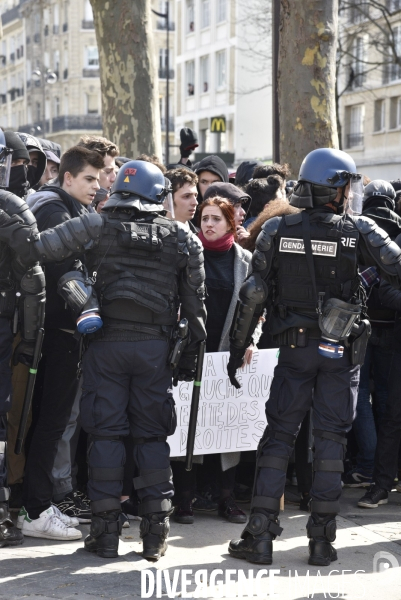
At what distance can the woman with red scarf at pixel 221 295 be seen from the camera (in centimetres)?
619

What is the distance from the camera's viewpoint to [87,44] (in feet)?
239

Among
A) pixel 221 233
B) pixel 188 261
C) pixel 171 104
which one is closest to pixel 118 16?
pixel 221 233

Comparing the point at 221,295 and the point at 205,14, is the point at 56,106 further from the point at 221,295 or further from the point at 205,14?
the point at 221,295

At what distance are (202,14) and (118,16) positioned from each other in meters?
43.7

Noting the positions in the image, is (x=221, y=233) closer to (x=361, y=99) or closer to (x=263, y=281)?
(x=263, y=281)

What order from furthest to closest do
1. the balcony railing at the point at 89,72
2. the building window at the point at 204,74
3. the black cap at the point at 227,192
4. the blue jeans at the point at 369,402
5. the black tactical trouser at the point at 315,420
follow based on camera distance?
the balcony railing at the point at 89,72 → the building window at the point at 204,74 → the blue jeans at the point at 369,402 → the black cap at the point at 227,192 → the black tactical trouser at the point at 315,420

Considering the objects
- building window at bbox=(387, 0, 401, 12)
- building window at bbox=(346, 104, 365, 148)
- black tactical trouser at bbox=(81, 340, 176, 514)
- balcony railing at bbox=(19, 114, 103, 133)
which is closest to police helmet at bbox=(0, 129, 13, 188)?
black tactical trouser at bbox=(81, 340, 176, 514)

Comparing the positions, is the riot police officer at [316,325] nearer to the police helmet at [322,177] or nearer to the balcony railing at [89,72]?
the police helmet at [322,177]

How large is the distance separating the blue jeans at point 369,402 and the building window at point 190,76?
4940cm

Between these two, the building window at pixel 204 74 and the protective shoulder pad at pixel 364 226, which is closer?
the protective shoulder pad at pixel 364 226

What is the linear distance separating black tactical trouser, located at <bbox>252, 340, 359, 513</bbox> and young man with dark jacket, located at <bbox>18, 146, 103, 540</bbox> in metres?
1.20

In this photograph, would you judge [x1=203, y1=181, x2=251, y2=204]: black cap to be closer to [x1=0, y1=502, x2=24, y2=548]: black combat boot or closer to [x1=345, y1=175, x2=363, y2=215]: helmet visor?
[x1=345, y1=175, x2=363, y2=215]: helmet visor

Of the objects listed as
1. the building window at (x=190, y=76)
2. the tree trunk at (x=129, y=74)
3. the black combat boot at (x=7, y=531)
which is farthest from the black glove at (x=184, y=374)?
the building window at (x=190, y=76)

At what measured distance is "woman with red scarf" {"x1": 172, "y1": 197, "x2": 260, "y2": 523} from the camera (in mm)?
6191
